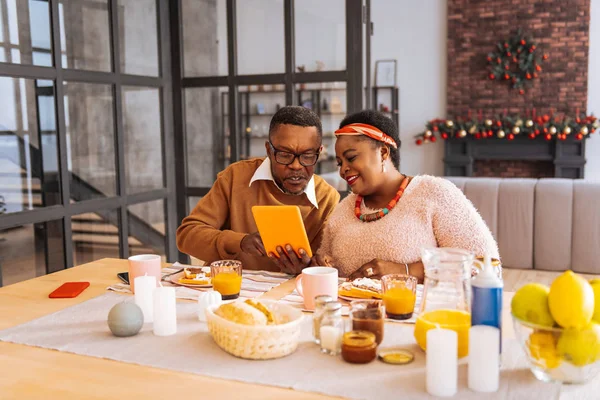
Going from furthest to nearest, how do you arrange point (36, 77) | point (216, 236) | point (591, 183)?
point (591, 183) → point (36, 77) → point (216, 236)

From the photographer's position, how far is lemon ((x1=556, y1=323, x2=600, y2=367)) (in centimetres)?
88

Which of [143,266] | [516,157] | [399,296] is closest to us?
[399,296]

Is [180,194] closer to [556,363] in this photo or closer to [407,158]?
[556,363]

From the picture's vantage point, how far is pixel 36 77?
2484mm

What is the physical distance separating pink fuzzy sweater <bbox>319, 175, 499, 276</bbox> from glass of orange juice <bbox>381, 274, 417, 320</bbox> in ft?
1.22

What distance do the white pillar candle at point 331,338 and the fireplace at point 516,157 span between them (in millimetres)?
7241

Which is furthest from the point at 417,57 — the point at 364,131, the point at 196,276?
the point at 196,276

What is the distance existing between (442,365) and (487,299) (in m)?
0.16

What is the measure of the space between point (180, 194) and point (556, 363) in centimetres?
266

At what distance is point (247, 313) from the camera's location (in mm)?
1096

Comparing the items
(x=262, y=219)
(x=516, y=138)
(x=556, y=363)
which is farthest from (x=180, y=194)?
(x=516, y=138)

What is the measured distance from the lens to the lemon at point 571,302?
0.87 meters

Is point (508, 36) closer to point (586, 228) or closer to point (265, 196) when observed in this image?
point (586, 228)

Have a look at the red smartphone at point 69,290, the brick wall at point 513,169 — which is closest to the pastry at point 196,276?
the red smartphone at point 69,290
